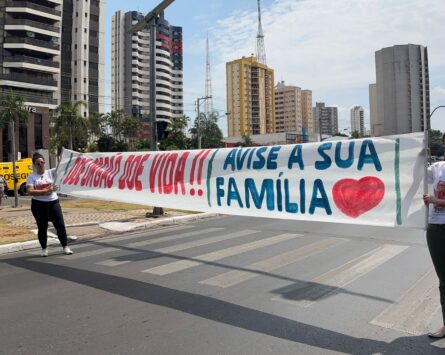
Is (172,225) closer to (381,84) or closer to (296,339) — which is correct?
(296,339)

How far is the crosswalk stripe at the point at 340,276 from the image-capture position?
543cm

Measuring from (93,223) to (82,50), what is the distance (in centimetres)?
8990

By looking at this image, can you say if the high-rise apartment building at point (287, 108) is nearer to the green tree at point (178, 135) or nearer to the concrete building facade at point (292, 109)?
the concrete building facade at point (292, 109)

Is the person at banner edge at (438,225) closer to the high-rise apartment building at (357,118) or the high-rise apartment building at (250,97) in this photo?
the high-rise apartment building at (250,97)

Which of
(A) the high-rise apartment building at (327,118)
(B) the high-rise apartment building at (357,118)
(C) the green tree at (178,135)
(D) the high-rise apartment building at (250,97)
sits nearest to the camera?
(C) the green tree at (178,135)

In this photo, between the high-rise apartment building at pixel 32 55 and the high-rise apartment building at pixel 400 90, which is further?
the high-rise apartment building at pixel 32 55

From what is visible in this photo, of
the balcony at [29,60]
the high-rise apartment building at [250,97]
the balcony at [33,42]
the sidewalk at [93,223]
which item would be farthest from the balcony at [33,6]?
the sidewalk at [93,223]

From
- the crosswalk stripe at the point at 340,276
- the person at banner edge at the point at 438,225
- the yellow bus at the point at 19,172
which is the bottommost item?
the crosswalk stripe at the point at 340,276

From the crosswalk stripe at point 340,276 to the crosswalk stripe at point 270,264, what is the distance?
34.1 inches

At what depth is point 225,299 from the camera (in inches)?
214

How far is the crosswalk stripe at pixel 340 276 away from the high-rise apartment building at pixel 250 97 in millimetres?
92809

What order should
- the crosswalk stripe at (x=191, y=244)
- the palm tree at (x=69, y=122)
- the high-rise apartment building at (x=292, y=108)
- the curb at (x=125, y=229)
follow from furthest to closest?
1. the high-rise apartment building at (x=292, y=108)
2. the palm tree at (x=69, y=122)
3. the curb at (x=125, y=229)
4. the crosswalk stripe at (x=191, y=244)

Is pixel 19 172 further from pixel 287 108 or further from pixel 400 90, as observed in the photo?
pixel 287 108

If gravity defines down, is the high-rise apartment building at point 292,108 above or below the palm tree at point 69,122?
above
